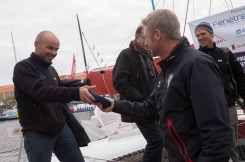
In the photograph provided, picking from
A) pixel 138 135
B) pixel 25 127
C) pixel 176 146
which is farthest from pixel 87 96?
pixel 138 135

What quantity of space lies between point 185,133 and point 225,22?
438 centimetres

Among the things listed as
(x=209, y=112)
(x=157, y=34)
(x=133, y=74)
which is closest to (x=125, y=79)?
(x=133, y=74)

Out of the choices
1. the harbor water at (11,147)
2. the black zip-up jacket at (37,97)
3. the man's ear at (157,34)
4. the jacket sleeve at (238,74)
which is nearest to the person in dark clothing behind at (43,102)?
the black zip-up jacket at (37,97)

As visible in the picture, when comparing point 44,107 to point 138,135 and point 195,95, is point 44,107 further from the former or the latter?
point 138,135

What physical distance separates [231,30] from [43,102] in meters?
3.85

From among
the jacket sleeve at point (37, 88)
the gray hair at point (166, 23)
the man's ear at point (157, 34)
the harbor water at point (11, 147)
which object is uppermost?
the gray hair at point (166, 23)

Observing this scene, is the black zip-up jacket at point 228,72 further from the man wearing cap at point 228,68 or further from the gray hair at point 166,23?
the gray hair at point 166,23

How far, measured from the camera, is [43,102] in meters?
3.20

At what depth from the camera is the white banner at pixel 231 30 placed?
5.58 m

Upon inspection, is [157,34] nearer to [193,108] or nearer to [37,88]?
[193,108]

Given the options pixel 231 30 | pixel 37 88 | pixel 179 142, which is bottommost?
pixel 179 142

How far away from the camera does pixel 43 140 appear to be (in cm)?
323

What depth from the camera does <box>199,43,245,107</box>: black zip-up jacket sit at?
3.61 m

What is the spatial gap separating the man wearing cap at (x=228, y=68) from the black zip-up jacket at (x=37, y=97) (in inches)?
65.1
